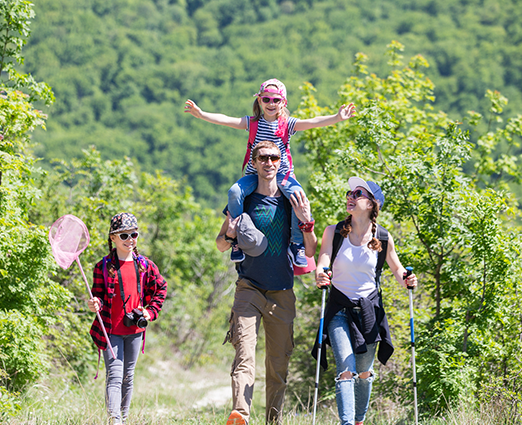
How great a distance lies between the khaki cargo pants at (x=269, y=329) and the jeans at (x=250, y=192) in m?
0.50

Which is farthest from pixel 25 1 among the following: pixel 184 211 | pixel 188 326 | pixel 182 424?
pixel 188 326

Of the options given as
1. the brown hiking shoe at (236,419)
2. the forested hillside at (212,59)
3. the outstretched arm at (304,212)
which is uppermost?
the forested hillside at (212,59)

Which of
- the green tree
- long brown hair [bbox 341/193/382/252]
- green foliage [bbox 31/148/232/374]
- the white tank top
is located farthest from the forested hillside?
the white tank top

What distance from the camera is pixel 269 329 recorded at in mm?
5020

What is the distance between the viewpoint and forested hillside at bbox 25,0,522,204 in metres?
95.6

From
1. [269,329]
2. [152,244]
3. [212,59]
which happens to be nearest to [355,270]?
[269,329]

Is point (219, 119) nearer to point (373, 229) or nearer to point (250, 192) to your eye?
point (250, 192)

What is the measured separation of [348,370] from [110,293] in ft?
6.24

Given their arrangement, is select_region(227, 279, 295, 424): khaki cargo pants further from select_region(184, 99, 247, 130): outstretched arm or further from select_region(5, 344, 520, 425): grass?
select_region(184, 99, 247, 130): outstretched arm

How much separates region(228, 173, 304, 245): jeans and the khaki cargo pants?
50 centimetres

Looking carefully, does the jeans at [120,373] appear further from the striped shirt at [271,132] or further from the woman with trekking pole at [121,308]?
the striped shirt at [271,132]

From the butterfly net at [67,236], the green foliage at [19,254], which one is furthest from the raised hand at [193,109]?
the green foliage at [19,254]

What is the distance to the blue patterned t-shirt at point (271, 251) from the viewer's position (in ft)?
16.2

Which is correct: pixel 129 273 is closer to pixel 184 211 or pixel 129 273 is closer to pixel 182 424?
pixel 182 424
